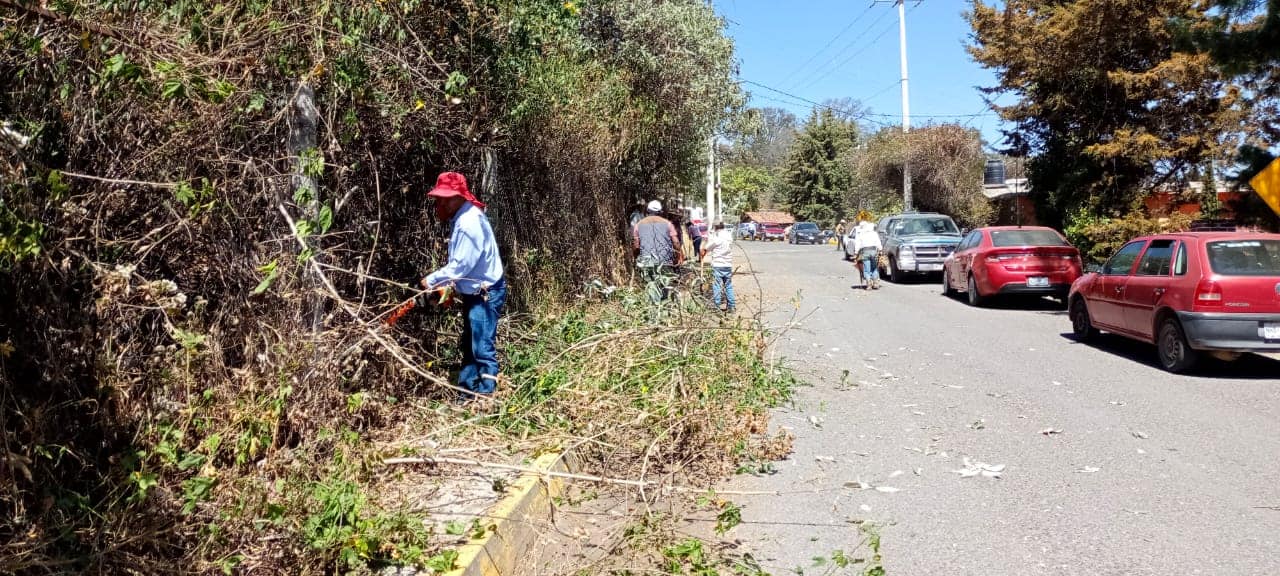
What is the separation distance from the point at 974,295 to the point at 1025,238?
1.38 metres

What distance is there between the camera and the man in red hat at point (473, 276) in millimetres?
6227

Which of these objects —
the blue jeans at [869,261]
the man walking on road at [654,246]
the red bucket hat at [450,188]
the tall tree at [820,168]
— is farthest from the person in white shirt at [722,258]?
the tall tree at [820,168]

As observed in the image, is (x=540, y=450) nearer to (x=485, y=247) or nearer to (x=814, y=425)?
(x=485, y=247)

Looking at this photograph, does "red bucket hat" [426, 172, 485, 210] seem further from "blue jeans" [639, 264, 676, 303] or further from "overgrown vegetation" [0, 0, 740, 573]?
"blue jeans" [639, 264, 676, 303]

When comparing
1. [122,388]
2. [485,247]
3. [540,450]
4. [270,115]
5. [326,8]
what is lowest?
[540,450]

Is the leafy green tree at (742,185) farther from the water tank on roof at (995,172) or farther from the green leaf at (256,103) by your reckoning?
the green leaf at (256,103)

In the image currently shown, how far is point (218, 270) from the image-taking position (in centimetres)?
483

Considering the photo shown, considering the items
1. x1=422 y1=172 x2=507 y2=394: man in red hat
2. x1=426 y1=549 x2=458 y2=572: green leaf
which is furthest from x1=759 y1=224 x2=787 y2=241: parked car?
x1=426 y1=549 x2=458 y2=572: green leaf

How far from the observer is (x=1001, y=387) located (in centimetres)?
893

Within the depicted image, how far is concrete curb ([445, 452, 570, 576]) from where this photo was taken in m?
4.12

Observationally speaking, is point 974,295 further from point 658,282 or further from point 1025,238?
point 658,282

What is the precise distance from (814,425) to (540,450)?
9.60 ft

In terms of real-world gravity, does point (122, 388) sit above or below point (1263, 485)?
above

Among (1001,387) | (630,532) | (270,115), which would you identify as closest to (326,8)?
(270,115)
